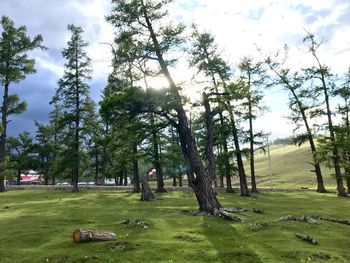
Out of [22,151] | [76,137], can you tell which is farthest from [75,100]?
[22,151]

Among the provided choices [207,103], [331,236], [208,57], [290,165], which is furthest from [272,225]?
[290,165]

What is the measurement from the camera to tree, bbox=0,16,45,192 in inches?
1829

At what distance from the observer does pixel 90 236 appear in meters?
17.1

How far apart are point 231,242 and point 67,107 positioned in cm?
3979

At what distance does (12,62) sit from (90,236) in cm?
3667

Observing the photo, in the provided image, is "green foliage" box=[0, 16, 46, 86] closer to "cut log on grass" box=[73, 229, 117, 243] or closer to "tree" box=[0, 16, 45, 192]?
"tree" box=[0, 16, 45, 192]

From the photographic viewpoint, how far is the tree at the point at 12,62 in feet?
152

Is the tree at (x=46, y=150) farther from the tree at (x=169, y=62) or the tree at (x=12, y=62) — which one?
the tree at (x=169, y=62)

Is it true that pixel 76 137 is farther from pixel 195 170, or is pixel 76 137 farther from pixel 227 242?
pixel 227 242

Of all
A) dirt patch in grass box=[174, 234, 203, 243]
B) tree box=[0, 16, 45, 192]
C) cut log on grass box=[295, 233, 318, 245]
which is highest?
tree box=[0, 16, 45, 192]

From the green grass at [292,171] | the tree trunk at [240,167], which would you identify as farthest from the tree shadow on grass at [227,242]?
the green grass at [292,171]

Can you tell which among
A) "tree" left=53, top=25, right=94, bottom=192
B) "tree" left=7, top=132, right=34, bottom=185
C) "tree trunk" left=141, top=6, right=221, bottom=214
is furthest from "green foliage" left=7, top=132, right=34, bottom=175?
"tree trunk" left=141, top=6, right=221, bottom=214

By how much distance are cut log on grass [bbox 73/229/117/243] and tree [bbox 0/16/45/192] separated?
32.6 meters

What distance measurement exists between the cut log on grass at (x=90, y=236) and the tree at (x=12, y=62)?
3262 centimetres
